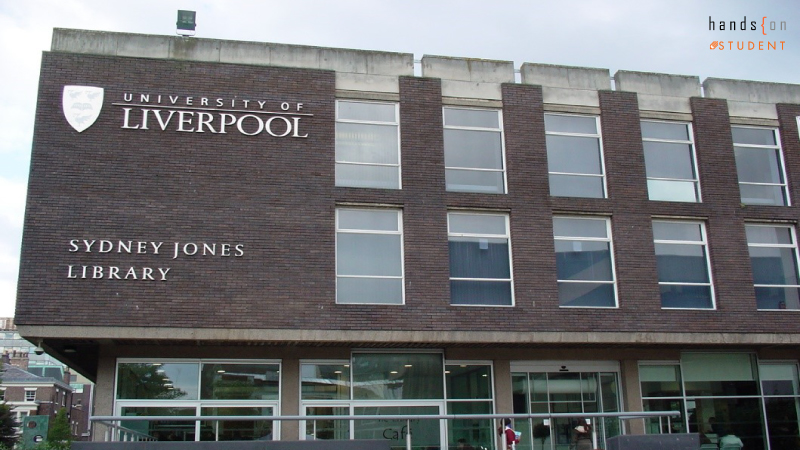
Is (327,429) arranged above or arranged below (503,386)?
below

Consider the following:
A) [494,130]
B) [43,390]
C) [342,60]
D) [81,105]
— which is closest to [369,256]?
[494,130]

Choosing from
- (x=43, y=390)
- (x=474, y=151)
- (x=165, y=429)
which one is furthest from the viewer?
(x=43, y=390)

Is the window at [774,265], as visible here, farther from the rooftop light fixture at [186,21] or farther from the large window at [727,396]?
the rooftop light fixture at [186,21]

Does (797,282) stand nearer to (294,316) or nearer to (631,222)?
(631,222)

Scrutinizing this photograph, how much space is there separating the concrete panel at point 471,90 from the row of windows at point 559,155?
374mm

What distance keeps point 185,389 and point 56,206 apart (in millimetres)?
4757

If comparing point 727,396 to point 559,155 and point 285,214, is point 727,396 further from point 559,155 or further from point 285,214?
point 285,214

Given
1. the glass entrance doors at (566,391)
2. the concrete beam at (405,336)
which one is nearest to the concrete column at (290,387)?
the concrete beam at (405,336)

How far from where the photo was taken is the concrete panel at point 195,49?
18594 millimetres

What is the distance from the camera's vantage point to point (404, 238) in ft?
60.4

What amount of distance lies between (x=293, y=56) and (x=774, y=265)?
13132mm

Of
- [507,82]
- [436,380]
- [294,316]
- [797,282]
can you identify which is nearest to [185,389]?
[294,316]

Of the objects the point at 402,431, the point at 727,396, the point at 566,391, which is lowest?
the point at 402,431

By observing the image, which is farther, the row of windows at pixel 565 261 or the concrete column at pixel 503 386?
the concrete column at pixel 503 386
